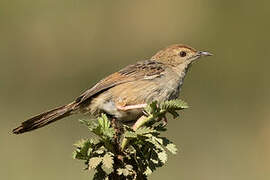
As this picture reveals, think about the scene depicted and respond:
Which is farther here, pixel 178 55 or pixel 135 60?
pixel 135 60

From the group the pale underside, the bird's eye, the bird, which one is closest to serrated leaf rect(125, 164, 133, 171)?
the bird

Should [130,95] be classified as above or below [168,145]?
above

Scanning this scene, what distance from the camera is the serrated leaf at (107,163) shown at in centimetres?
223

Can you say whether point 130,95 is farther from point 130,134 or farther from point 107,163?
point 107,163

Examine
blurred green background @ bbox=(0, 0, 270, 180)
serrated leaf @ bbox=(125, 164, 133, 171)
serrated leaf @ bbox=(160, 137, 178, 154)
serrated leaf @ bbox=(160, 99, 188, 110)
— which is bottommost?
serrated leaf @ bbox=(125, 164, 133, 171)

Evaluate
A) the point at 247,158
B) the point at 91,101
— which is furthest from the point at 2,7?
the point at 91,101

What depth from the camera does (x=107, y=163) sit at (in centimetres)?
227

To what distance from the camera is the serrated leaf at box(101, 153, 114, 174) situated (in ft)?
7.32

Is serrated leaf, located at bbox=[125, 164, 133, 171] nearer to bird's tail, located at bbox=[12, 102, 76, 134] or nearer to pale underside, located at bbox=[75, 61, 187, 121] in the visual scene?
bird's tail, located at bbox=[12, 102, 76, 134]

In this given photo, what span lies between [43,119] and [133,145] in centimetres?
243

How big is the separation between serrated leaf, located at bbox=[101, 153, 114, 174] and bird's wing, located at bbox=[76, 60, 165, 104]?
311 cm

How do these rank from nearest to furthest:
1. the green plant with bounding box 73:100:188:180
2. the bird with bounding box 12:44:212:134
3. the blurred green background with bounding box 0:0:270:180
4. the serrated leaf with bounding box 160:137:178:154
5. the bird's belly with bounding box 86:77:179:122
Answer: the green plant with bounding box 73:100:188:180, the serrated leaf with bounding box 160:137:178:154, the bird with bounding box 12:44:212:134, the bird's belly with bounding box 86:77:179:122, the blurred green background with bounding box 0:0:270:180

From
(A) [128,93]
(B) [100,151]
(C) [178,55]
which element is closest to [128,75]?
(A) [128,93]

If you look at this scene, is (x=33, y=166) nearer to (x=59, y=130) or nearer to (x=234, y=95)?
(x=59, y=130)
